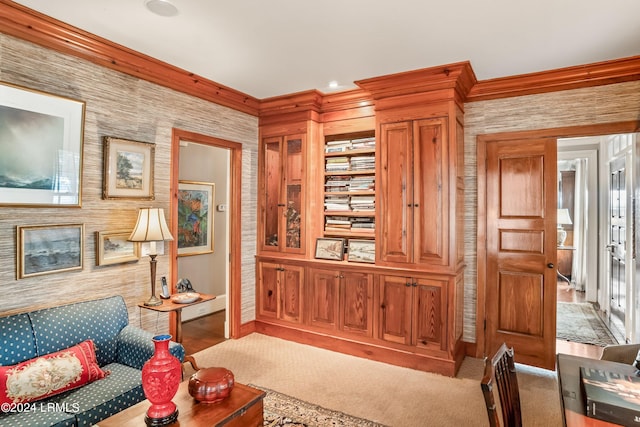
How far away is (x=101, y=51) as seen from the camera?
2.78 metres

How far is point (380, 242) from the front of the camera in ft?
11.9

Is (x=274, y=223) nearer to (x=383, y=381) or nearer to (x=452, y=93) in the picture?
(x=383, y=381)

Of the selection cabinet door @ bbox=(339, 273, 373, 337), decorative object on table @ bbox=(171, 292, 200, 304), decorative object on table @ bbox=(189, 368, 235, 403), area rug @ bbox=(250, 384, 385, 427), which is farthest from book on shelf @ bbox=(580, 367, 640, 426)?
decorative object on table @ bbox=(171, 292, 200, 304)

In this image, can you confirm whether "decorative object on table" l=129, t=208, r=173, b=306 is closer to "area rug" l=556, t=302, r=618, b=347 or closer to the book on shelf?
the book on shelf

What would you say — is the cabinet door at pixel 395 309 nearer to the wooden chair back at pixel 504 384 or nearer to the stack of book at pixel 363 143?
the stack of book at pixel 363 143

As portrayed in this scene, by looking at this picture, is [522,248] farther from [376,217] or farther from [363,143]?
[363,143]

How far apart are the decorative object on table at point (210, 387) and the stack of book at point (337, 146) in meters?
2.77

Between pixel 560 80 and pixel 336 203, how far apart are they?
2.40 meters

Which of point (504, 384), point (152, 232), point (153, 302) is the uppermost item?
point (152, 232)

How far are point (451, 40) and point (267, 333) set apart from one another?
3.52 m

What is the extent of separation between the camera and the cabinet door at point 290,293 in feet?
13.4

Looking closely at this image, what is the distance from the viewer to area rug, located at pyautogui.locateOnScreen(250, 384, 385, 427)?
2.47 metres

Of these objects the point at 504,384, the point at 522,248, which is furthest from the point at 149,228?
the point at 522,248

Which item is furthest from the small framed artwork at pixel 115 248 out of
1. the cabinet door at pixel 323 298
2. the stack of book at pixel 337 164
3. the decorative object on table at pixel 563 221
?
the decorative object on table at pixel 563 221
